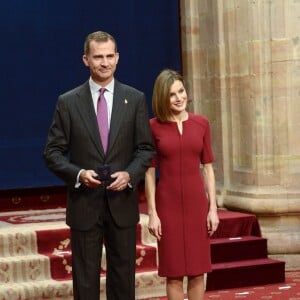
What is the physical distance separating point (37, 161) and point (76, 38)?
3.71 feet

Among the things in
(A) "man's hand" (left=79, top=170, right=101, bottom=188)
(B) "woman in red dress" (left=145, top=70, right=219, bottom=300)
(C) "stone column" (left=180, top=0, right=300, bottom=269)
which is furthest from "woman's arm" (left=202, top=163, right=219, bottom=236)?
(C) "stone column" (left=180, top=0, right=300, bottom=269)

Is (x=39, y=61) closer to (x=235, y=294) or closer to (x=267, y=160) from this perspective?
(x=267, y=160)

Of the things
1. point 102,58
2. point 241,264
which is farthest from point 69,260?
point 102,58

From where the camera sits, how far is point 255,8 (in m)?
7.81

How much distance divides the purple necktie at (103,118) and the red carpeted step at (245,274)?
284cm

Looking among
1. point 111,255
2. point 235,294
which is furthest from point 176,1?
point 111,255

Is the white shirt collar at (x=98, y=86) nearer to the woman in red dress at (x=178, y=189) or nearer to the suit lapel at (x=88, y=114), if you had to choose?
the suit lapel at (x=88, y=114)

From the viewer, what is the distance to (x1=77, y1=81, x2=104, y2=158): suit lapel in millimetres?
4461

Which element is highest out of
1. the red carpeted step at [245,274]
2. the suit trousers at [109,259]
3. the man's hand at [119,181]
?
the man's hand at [119,181]

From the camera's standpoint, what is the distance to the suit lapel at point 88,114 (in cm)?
446

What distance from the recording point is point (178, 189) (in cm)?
492

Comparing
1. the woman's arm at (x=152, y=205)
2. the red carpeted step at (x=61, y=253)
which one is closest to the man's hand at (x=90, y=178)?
the woman's arm at (x=152, y=205)

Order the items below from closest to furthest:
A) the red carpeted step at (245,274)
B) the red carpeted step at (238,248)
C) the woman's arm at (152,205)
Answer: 1. the woman's arm at (152,205)
2. the red carpeted step at (245,274)
3. the red carpeted step at (238,248)

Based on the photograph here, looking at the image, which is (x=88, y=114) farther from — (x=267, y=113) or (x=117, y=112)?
(x=267, y=113)
